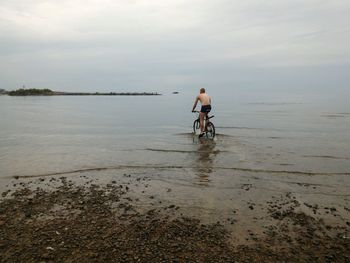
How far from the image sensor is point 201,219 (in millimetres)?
6980

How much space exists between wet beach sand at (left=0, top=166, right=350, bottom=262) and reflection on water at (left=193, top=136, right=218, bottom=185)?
0.86ft

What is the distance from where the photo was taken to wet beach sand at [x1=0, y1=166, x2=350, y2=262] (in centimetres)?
551

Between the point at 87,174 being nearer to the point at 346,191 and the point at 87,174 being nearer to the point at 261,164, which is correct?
the point at 261,164

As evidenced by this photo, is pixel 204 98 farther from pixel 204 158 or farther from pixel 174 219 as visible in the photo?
pixel 174 219

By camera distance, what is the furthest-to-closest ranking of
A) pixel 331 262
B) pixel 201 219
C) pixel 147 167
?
pixel 147 167, pixel 201 219, pixel 331 262

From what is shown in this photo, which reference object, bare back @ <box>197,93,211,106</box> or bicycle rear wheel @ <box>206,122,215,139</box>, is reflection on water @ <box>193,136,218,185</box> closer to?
bicycle rear wheel @ <box>206,122,215,139</box>

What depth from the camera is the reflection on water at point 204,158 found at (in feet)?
35.1

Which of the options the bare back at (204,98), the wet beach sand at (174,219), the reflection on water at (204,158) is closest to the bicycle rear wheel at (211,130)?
the reflection on water at (204,158)

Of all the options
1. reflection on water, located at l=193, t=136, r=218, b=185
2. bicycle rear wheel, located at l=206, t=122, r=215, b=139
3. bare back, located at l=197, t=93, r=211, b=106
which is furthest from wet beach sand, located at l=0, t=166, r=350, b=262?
bicycle rear wheel, located at l=206, t=122, r=215, b=139

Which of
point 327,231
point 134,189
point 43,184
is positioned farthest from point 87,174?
point 327,231

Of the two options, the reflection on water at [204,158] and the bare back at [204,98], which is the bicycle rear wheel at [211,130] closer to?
the reflection on water at [204,158]

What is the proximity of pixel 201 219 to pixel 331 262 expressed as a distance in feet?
8.89

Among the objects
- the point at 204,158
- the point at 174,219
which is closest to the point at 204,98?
the point at 204,158

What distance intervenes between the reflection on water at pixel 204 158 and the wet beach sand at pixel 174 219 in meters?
0.26
